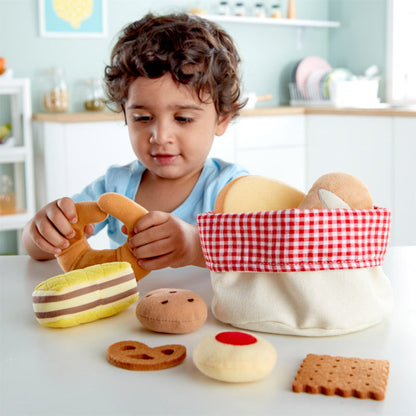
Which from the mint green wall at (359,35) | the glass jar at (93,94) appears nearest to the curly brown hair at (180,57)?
the glass jar at (93,94)

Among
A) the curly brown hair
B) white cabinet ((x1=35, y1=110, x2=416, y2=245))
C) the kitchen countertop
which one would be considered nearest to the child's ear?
the curly brown hair

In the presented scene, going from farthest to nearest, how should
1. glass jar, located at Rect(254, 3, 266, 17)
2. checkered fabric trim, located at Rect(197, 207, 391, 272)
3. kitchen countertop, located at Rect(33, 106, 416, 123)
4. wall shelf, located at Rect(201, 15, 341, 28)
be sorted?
glass jar, located at Rect(254, 3, 266, 17) < wall shelf, located at Rect(201, 15, 341, 28) < kitchen countertop, located at Rect(33, 106, 416, 123) < checkered fabric trim, located at Rect(197, 207, 391, 272)

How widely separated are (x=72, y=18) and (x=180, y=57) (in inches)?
92.6

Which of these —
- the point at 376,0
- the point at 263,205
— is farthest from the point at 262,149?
the point at 263,205

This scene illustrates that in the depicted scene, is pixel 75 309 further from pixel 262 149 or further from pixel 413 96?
pixel 413 96

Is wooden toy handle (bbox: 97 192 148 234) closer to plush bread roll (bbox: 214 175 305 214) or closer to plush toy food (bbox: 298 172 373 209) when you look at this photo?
plush bread roll (bbox: 214 175 305 214)

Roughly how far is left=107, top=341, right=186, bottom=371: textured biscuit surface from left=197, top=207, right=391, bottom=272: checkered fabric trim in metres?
0.10

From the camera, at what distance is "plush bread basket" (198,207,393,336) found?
0.53 metres

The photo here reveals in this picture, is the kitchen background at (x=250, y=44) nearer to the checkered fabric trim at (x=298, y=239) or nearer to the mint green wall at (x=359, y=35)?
the mint green wall at (x=359, y=35)

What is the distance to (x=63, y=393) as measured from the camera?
44cm

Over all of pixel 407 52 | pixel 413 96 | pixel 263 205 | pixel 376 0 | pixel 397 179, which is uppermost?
pixel 376 0

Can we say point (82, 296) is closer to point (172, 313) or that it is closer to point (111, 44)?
point (172, 313)

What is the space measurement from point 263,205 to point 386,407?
11.0 inches

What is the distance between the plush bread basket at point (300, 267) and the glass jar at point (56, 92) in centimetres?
267
